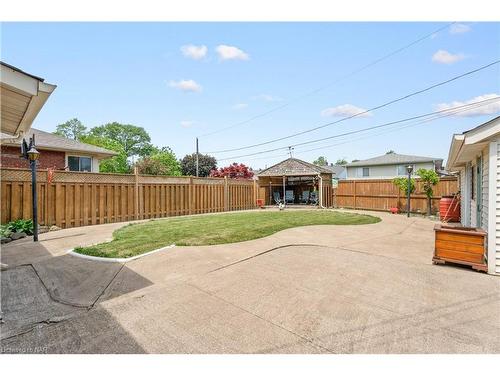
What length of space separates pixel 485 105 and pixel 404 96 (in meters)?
4.77

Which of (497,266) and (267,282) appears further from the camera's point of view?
(497,266)

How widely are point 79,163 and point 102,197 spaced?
5.50 m

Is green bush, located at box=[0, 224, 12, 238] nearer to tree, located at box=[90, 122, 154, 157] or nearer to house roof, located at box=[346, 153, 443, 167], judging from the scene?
house roof, located at box=[346, 153, 443, 167]

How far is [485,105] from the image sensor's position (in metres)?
14.7

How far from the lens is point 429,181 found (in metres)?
13.8

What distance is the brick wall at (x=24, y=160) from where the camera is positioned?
12.2 meters

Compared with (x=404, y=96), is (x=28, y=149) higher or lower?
lower

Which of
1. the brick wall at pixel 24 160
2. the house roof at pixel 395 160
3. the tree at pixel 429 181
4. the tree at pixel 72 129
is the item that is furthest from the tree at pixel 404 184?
the tree at pixel 72 129

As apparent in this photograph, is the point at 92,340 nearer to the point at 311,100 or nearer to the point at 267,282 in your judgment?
the point at 267,282

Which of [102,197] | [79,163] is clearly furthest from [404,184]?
[79,163]

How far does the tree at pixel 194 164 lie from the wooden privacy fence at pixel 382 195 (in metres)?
21.4

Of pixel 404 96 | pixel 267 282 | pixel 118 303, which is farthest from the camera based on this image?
pixel 404 96

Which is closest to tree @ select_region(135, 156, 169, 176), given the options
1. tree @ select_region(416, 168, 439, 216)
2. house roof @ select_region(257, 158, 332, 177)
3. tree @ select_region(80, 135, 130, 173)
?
tree @ select_region(80, 135, 130, 173)
